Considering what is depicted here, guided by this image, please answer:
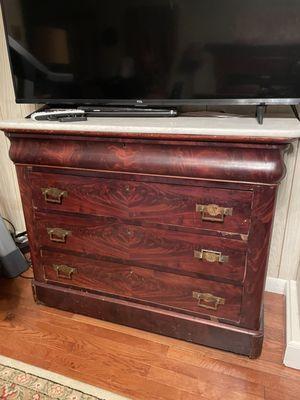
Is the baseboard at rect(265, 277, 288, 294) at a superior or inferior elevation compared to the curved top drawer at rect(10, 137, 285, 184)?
inferior

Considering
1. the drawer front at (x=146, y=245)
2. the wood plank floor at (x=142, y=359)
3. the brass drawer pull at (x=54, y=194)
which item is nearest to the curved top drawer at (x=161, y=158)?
the brass drawer pull at (x=54, y=194)

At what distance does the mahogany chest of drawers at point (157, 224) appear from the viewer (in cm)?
97

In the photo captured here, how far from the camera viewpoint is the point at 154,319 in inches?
49.5

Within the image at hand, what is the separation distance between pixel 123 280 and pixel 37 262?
42 centimetres

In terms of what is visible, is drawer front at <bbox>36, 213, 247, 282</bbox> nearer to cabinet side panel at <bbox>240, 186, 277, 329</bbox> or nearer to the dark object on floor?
cabinet side panel at <bbox>240, 186, 277, 329</bbox>

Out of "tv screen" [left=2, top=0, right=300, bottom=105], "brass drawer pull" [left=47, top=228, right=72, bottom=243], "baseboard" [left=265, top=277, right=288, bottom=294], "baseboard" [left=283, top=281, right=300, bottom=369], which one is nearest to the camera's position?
"tv screen" [left=2, top=0, right=300, bottom=105]

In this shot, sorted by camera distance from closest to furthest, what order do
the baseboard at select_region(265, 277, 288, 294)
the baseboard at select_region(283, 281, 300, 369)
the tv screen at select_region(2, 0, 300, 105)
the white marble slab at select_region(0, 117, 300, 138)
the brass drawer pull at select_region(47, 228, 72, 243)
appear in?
1. the white marble slab at select_region(0, 117, 300, 138)
2. the tv screen at select_region(2, 0, 300, 105)
3. the baseboard at select_region(283, 281, 300, 369)
4. the brass drawer pull at select_region(47, 228, 72, 243)
5. the baseboard at select_region(265, 277, 288, 294)

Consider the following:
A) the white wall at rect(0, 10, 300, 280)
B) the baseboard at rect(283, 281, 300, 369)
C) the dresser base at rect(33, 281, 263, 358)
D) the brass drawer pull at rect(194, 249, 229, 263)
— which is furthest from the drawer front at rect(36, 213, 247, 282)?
the white wall at rect(0, 10, 300, 280)

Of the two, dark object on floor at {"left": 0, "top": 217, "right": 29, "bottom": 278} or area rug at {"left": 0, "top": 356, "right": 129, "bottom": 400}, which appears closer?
area rug at {"left": 0, "top": 356, "right": 129, "bottom": 400}

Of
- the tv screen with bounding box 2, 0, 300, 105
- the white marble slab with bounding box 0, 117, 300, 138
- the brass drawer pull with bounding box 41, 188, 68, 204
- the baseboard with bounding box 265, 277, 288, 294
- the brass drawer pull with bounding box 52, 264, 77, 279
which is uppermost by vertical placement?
the tv screen with bounding box 2, 0, 300, 105

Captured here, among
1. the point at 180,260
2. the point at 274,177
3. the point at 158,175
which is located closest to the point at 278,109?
the point at 274,177

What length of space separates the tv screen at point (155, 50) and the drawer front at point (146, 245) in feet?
1.63

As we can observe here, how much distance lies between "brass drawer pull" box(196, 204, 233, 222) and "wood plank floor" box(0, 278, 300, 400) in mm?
582

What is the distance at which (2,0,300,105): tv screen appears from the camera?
0.99 metres
